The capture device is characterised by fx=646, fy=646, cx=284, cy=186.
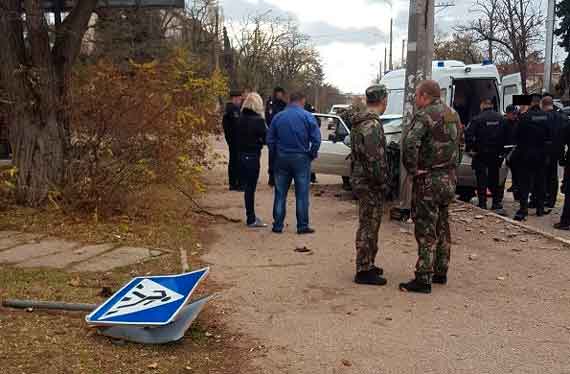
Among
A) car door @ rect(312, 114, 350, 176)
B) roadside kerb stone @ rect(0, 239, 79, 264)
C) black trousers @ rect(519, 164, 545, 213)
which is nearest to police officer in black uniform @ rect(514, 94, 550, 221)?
black trousers @ rect(519, 164, 545, 213)

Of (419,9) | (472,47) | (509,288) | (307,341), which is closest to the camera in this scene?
(307,341)

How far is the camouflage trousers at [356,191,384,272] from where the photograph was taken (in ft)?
19.4

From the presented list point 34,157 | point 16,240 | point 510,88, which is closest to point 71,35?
point 34,157

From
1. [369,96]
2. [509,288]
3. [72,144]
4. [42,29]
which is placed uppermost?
[42,29]

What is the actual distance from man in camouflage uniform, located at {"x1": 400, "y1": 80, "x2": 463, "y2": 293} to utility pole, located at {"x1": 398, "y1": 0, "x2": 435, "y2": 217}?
3.42 m

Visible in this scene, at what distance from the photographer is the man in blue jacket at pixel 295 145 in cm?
798

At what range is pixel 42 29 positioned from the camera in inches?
321

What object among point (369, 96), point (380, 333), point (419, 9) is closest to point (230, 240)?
point (369, 96)

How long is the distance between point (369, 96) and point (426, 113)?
58cm

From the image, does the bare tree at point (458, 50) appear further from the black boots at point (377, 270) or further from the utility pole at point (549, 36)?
the black boots at point (377, 270)

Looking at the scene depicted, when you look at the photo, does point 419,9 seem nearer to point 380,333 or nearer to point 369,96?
point 369,96

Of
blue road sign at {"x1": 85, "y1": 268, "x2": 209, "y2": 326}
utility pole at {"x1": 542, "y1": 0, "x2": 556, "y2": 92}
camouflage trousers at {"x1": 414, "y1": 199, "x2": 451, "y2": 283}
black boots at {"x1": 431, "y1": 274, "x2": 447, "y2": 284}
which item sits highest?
utility pole at {"x1": 542, "y1": 0, "x2": 556, "y2": 92}

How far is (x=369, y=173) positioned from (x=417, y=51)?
3994 mm

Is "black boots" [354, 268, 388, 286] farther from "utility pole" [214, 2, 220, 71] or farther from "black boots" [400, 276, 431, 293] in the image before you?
"utility pole" [214, 2, 220, 71]
